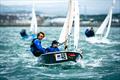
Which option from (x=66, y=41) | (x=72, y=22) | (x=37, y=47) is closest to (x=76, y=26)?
(x=72, y=22)

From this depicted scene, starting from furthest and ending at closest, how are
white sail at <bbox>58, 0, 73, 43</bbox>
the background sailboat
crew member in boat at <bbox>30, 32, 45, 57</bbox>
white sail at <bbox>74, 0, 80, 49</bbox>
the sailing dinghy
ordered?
the background sailboat < white sail at <bbox>58, 0, 73, 43</bbox> < white sail at <bbox>74, 0, 80, 49</bbox> < crew member in boat at <bbox>30, 32, 45, 57</bbox> < the sailing dinghy

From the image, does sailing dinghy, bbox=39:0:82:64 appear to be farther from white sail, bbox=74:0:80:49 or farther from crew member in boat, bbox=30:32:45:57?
crew member in boat, bbox=30:32:45:57

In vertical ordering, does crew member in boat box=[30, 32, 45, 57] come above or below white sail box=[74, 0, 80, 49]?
below

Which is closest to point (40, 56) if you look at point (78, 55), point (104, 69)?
point (78, 55)

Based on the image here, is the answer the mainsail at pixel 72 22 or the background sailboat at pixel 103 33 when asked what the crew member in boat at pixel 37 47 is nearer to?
the mainsail at pixel 72 22

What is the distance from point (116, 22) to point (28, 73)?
16636cm

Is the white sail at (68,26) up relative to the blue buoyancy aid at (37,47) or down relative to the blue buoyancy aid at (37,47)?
up

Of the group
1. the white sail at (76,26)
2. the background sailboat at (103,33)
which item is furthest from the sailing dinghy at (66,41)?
the background sailboat at (103,33)

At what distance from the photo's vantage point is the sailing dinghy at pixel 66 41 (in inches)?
786

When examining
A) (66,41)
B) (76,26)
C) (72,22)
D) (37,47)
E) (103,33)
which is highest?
(72,22)

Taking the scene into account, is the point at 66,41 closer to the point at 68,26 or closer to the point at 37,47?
the point at 68,26

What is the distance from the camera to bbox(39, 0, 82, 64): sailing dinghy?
19969 mm

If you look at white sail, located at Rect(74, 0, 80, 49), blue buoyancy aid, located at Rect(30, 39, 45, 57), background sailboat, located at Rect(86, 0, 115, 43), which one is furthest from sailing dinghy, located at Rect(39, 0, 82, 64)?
background sailboat, located at Rect(86, 0, 115, 43)

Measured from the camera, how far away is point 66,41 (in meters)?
22.0
